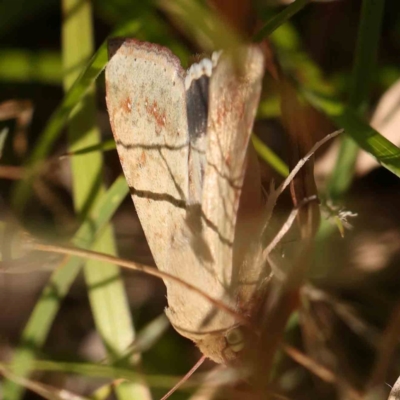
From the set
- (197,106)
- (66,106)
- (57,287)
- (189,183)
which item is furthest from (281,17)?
(57,287)

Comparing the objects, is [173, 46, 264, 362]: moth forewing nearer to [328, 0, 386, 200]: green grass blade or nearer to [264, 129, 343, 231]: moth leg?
[264, 129, 343, 231]: moth leg

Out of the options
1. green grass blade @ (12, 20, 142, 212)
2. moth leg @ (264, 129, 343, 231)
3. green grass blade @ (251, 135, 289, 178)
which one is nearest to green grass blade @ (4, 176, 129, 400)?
green grass blade @ (12, 20, 142, 212)

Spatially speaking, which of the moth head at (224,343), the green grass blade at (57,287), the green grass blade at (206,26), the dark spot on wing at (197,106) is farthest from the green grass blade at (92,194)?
the dark spot on wing at (197,106)

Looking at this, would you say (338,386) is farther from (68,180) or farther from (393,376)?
(68,180)

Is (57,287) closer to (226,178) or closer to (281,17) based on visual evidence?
(226,178)

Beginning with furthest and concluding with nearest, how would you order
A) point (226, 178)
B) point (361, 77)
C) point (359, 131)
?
point (361, 77) < point (359, 131) < point (226, 178)

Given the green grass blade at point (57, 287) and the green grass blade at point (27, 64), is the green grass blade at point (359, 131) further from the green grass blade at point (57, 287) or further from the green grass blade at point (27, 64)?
the green grass blade at point (27, 64)
